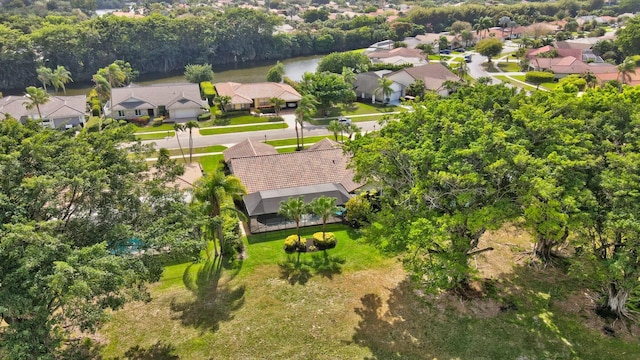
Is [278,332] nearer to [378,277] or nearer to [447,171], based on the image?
[378,277]

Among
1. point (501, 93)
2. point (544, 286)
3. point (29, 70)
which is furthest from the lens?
point (29, 70)

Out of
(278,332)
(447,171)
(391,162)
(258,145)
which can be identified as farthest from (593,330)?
(258,145)

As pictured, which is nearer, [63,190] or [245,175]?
[63,190]

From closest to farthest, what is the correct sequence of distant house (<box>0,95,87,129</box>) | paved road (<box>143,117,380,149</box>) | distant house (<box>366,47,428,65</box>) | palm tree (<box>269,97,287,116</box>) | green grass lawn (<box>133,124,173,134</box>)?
paved road (<box>143,117,380,149</box>) → distant house (<box>0,95,87,129</box>) → green grass lawn (<box>133,124,173,134</box>) → palm tree (<box>269,97,287,116</box>) → distant house (<box>366,47,428,65</box>)

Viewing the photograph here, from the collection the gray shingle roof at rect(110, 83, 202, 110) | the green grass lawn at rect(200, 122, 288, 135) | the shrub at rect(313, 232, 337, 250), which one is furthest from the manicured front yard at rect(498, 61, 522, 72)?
the shrub at rect(313, 232, 337, 250)

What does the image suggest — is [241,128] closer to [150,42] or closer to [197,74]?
[197,74]

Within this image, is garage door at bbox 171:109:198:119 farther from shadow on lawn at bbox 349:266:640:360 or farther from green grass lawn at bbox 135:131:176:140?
shadow on lawn at bbox 349:266:640:360
